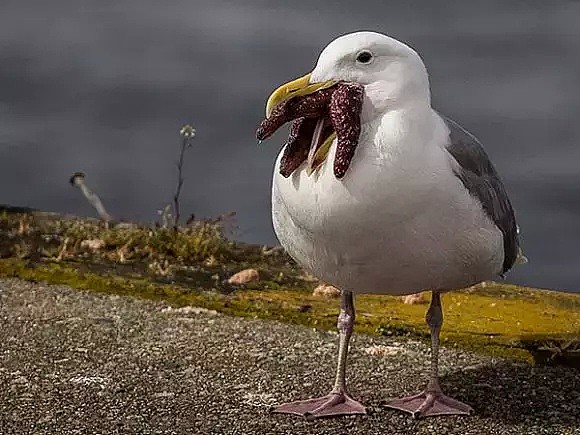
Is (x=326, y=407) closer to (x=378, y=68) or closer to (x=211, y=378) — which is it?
(x=211, y=378)

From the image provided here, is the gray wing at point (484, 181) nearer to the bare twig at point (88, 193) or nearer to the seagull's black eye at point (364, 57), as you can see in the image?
the seagull's black eye at point (364, 57)

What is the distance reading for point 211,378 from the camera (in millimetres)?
3715

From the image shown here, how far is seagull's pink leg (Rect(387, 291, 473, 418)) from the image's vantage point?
3371 mm

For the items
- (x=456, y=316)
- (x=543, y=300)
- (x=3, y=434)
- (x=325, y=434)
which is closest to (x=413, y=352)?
(x=456, y=316)

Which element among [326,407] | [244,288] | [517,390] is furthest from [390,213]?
[244,288]

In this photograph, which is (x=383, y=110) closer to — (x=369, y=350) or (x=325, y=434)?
(x=325, y=434)

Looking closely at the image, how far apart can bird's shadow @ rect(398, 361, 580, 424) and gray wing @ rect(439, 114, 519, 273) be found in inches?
17.1

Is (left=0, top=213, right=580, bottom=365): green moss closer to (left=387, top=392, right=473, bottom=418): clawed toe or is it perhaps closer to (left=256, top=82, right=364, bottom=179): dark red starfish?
(left=387, top=392, right=473, bottom=418): clawed toe

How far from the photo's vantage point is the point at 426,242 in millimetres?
3027

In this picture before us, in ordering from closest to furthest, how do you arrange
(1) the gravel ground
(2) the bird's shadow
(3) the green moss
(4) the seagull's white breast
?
1. (4) the seagull's white breast
2. (1) the gravel ground
3. (2) the bird's shadow
4. (3) the green moss

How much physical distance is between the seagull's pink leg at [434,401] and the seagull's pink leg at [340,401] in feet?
0.47

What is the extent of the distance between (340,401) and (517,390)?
671mm

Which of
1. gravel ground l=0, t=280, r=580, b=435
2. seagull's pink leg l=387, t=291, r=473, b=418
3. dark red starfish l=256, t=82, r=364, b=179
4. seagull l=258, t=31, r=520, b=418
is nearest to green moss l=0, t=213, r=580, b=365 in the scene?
gravel ground l=0, t=280, r=580, b=435

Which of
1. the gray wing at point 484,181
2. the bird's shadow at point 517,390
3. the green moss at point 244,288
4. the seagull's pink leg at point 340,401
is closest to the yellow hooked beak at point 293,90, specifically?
the gray wing at point 484,181
